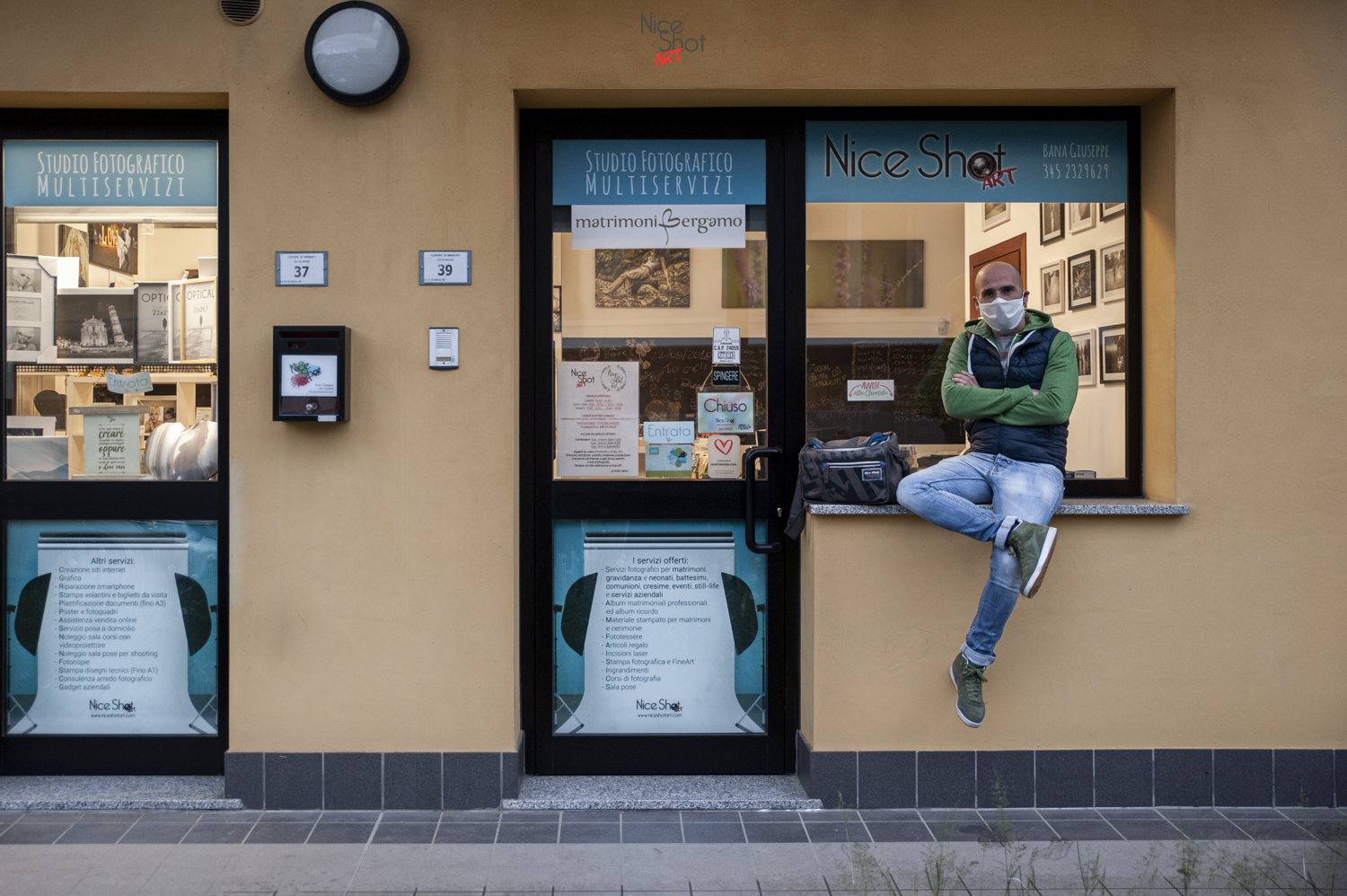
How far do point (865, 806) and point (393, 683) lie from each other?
→ 206 centimetres

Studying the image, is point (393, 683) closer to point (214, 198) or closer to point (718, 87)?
point (214, 198)

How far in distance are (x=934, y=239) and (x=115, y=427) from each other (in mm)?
3809

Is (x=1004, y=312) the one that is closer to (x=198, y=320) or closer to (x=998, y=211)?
(x=998, y=211)

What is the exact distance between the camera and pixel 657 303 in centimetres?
437

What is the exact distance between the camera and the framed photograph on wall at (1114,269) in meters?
4.33

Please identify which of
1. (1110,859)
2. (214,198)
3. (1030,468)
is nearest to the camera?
(1110,859)

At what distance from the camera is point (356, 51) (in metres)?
3.91

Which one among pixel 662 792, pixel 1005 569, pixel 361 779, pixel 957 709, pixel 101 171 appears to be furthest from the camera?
pixel 101 171

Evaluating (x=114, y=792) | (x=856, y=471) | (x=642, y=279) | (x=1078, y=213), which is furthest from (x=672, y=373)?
(x=114, y=792)

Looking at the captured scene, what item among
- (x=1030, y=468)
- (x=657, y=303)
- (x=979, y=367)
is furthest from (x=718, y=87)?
(x=1030, y=468)

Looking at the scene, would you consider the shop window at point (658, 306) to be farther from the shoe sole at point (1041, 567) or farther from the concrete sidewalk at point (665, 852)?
the concrete sidewalk at point (665, 852)

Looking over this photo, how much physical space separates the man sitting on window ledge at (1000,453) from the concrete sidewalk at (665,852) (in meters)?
0.59

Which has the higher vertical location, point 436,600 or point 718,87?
point 718,87

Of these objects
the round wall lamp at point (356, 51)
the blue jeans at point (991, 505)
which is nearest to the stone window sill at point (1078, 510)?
the blue jeans at point (991, 505)
